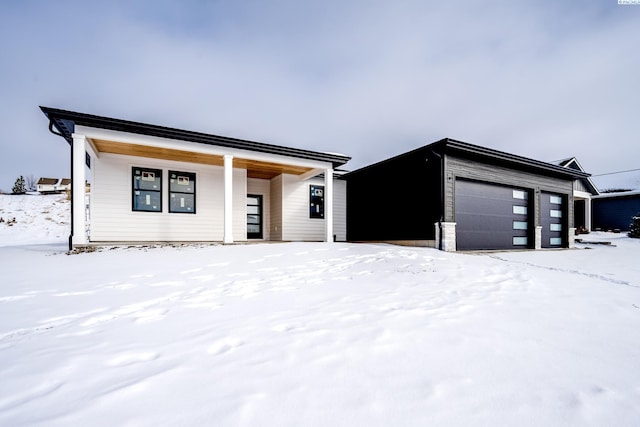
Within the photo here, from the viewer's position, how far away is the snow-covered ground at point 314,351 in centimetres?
150

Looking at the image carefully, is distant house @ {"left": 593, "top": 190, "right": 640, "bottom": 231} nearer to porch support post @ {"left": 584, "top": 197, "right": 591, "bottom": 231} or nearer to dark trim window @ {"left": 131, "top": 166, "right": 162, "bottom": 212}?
porch support post @ {"left": 584, "top": 197, "right": 591, "bottom": 231}

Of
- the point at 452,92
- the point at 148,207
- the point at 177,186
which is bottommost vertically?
the point at 148,207

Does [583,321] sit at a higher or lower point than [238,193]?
lower

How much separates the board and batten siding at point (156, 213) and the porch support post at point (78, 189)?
1547mm

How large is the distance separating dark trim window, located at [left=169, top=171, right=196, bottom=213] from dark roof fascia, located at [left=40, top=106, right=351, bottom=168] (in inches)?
84.2

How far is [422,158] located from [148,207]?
9809 mm

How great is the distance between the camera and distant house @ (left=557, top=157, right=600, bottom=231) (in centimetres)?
2081

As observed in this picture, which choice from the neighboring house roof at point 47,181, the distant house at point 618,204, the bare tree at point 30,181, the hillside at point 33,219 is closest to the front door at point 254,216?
the hillside at point 33,219

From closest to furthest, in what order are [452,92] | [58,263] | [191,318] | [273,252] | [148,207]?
[191,318] < [58,263] < [273,252] < [148,207] < [452,92]

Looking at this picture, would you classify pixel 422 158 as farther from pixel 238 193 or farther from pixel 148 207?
pixel 148 207

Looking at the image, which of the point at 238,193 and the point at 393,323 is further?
the point at 238,193

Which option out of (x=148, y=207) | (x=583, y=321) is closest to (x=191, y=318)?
(x=583, y=321)

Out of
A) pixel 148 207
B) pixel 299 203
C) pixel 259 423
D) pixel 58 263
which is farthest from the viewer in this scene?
pixel 299 203

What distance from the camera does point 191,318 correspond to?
9.86ft
